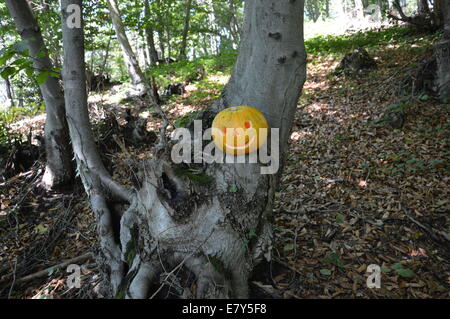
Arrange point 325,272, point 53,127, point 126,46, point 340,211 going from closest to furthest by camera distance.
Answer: point 325,272, point 340,211, point 53,127, point 126,46

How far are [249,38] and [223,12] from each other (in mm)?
25216

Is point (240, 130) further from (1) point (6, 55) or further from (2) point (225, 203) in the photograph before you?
(1) point (6, 55)

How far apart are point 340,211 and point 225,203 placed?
69.9 inches

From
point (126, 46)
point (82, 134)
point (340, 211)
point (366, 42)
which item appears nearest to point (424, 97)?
point (340, 211)

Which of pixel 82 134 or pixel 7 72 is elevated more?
pixel 7 72

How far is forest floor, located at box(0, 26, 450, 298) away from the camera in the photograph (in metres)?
2.46

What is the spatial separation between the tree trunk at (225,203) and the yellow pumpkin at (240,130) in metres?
0.16

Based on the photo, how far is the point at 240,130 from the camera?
2113 millimetres

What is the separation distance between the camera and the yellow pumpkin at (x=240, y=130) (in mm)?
2131

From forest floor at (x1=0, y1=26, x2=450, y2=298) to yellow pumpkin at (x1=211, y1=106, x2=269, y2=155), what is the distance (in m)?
1.07

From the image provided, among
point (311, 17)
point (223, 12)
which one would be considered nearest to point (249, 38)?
point (223, 12)
